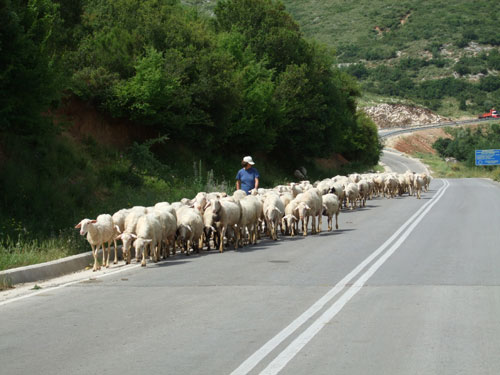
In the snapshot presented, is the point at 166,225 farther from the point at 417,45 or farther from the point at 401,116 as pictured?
the point at 417,45

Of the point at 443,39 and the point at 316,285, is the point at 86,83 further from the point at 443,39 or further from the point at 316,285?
the point at 443,39

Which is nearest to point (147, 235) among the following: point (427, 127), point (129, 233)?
point (129, 233)

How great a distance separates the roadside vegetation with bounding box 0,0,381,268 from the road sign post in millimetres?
28233

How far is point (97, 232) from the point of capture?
13.6 meters

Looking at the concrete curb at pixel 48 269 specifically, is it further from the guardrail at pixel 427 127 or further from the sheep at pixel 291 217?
the guardrail at pixel 427 127

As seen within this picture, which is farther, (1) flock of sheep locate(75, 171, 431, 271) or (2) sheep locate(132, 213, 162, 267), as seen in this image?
(1) flock of sheep locate(75, 171, 431, 271)

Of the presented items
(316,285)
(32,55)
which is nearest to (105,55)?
(32,55)

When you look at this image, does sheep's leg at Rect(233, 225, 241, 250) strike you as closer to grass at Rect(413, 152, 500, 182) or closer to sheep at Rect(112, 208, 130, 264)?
sheep at Rect(112, 208, 130, 264)

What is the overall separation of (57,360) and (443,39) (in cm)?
15598

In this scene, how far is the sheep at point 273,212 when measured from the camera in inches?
691

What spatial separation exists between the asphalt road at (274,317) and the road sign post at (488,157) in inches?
2490

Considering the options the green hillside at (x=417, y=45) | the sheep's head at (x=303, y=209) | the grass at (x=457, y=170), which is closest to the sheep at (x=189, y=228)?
the sheep's head at (x=303, y=209)

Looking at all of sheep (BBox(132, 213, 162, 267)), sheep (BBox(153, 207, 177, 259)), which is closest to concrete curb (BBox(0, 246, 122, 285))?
sheep (BBox(132, 213, 162, 267))

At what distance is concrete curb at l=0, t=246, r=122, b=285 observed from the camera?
1157 cm
